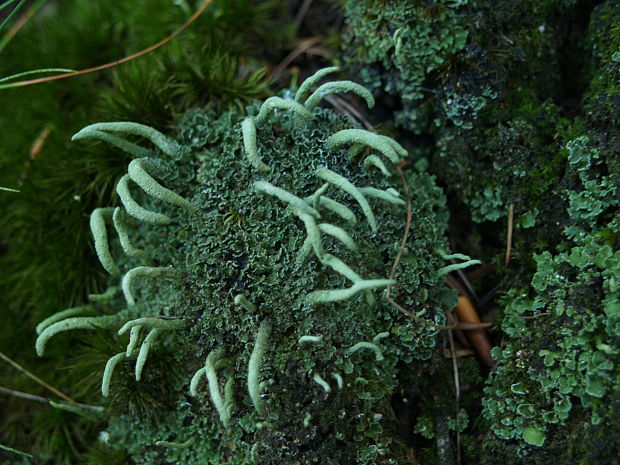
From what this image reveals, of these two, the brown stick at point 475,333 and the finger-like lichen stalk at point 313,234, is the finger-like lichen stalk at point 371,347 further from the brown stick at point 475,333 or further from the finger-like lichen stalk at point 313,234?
the brown stick at point 475,333

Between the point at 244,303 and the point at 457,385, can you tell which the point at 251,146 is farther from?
the point at 457,385

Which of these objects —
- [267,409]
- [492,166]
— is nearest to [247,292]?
[267,409]

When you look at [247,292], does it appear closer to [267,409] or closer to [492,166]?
[267,409]

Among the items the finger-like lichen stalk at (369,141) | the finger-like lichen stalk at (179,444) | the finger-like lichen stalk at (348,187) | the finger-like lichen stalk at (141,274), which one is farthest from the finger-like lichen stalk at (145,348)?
the finger-like lichen stalk at (369,141)

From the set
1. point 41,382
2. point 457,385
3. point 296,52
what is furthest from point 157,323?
point 296,52

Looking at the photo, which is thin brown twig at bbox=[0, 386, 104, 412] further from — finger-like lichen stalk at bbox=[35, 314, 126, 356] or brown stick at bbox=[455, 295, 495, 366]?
brown stick at bbox=[455, 295, 495, 366]
